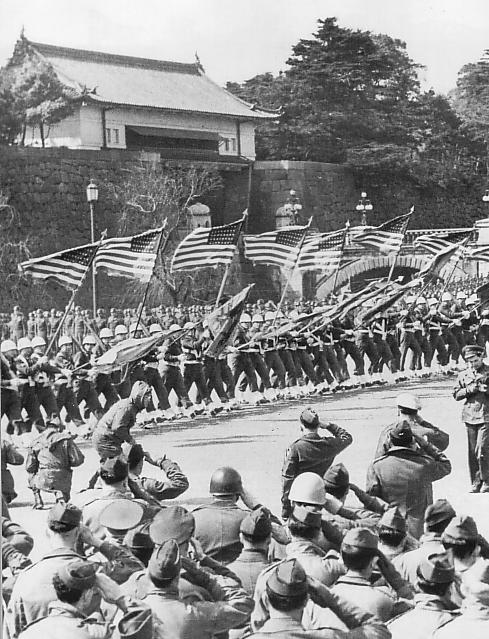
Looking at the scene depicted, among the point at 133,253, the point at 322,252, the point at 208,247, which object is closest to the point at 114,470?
the point at 133,253

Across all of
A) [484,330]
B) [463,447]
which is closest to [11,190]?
[484,330]

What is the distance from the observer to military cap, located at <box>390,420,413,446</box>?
691 cm

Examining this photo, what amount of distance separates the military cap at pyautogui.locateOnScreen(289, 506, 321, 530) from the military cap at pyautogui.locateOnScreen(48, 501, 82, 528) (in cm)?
96

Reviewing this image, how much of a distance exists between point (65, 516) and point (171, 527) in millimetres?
494

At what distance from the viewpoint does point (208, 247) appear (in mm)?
14047

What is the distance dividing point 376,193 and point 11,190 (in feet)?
26.4

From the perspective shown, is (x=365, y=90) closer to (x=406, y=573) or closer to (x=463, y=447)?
(x=463, y=447)

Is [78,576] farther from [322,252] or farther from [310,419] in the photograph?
[322,252]

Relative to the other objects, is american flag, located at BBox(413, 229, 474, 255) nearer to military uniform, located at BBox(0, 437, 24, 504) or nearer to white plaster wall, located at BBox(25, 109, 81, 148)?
military uniform, located at BBox(0, 437, 24, 504)

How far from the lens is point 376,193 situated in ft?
79.2

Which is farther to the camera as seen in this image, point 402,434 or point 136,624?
point 402,434

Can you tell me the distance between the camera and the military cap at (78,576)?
430cm

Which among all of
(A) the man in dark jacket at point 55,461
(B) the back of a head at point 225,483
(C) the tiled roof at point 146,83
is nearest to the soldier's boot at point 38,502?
(A) the man in dark jacket at point 55,461

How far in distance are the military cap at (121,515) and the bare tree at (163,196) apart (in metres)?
18.6
